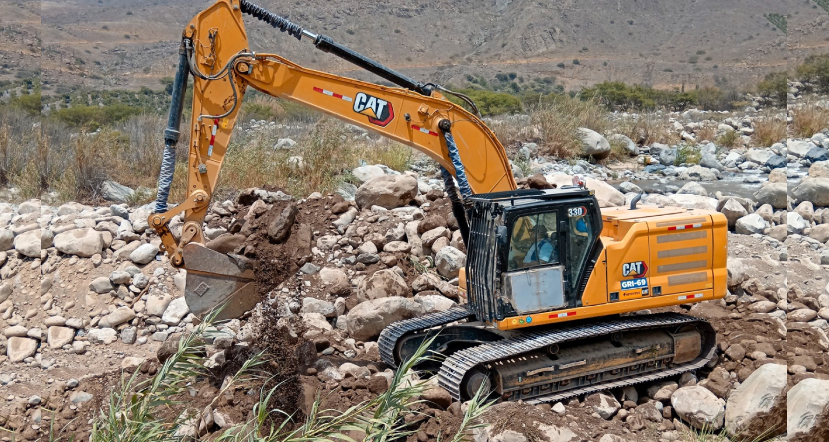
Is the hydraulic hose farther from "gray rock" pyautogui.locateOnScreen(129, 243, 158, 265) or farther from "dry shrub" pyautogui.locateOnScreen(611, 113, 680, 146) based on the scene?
"dry shrub" pyautogui.locateOnScreen(611, 113, 680, 146)

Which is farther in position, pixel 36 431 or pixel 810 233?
pixel 810 233

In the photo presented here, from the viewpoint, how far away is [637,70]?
52812 millimetres

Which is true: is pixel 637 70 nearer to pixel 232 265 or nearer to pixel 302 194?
pixel 302 194

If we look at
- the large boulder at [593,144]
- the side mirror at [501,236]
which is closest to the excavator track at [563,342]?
the side mirror at [501,236]

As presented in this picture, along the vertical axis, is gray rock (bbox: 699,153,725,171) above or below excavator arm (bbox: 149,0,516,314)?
below

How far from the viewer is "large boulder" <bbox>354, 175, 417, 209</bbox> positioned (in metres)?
10.6

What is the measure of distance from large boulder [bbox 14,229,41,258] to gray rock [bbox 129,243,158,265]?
1.13 meters

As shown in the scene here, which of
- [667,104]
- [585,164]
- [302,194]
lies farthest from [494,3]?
[302,194]

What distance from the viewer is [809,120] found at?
13.9 meters

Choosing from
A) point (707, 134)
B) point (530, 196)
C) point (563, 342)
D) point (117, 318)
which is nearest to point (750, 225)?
point (563, 342)

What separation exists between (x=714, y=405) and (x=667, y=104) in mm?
29770

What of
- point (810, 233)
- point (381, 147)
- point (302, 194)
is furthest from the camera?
point (381, 147)

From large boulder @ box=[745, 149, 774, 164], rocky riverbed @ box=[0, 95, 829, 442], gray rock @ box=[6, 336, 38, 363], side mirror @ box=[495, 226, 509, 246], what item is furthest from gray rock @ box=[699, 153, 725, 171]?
gray rock @ box=[6, 336, 38, 363]

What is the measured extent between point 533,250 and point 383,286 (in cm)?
258
